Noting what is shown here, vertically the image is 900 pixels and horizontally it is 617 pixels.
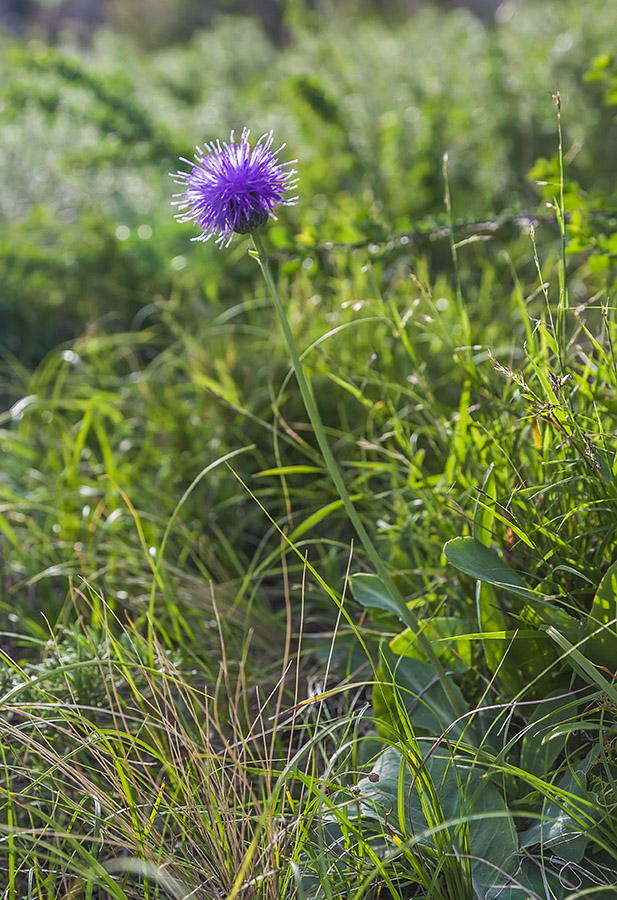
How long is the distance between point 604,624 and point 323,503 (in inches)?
33.4

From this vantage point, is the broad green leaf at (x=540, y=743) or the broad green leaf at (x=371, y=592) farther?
the broad green leaf at (x=371, y=592)

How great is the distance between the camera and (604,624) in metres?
1.10

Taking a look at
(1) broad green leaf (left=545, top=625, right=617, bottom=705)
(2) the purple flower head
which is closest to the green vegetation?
(1) broad green leaf (left=545, top=625, right=617, bottom=705)

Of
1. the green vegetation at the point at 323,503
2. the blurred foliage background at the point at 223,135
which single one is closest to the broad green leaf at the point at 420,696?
the green vegetation at the point at 323,503

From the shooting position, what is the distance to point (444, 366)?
7.06 feet

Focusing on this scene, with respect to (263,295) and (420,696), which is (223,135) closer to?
(263,295)

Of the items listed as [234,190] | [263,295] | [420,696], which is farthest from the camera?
[263,295]

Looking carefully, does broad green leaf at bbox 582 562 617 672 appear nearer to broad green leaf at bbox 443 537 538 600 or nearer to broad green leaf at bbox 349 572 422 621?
broad green leaf at bbox 443 537 538 600

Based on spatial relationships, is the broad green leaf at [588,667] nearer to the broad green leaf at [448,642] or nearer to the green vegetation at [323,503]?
the green vegetation at [323,503]

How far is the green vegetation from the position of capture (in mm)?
1082

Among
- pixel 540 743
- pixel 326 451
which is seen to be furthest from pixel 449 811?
pixel 326 451

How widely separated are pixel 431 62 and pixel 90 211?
2.24 metres

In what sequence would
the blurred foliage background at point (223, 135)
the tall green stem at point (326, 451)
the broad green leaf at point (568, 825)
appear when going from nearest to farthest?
the tall green stem at point (326, 451)
the broad green leaf at point (568, 825)
the blurred foliage background at point (223, 135)

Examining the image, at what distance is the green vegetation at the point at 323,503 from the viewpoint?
1082mm
